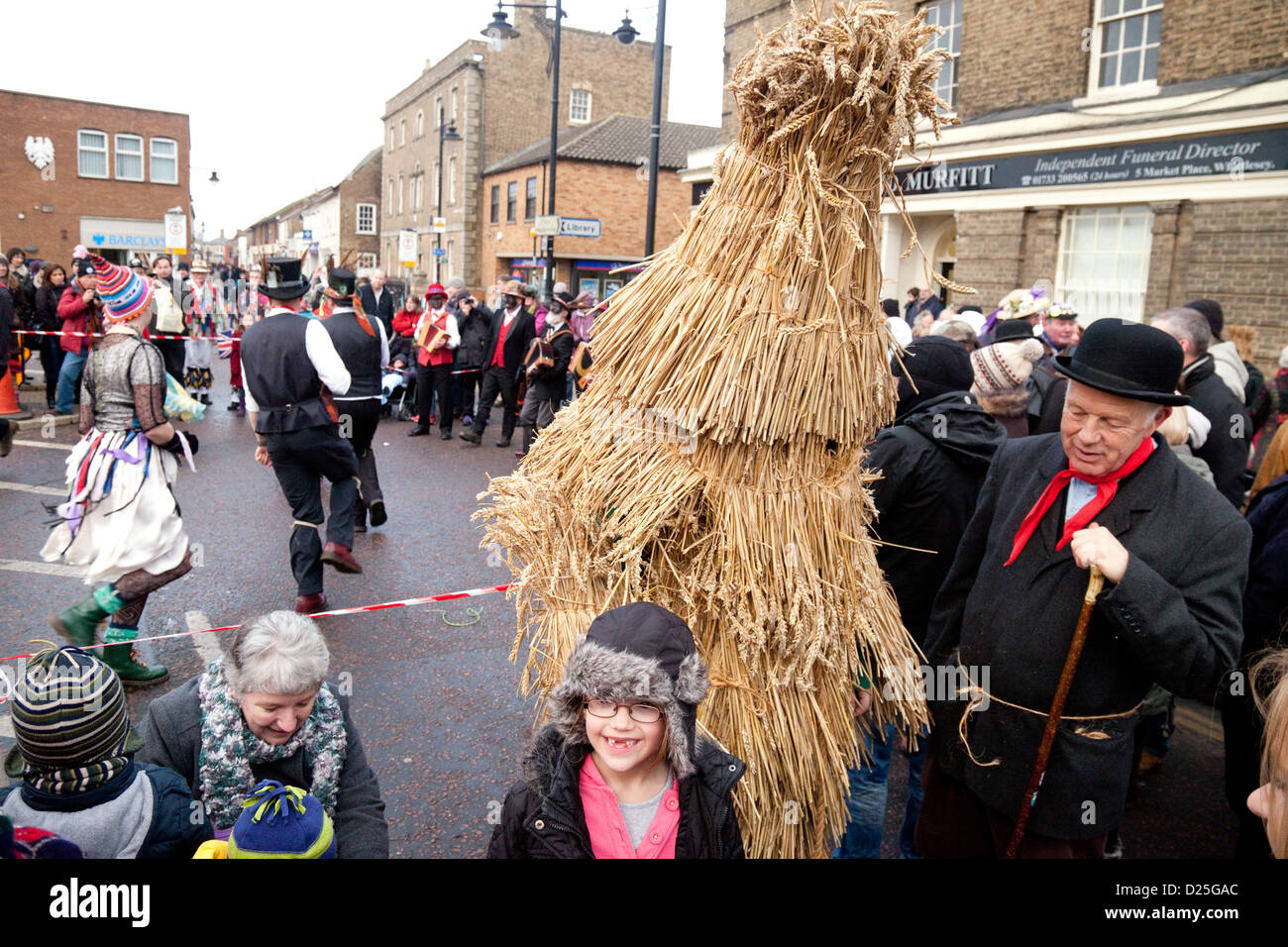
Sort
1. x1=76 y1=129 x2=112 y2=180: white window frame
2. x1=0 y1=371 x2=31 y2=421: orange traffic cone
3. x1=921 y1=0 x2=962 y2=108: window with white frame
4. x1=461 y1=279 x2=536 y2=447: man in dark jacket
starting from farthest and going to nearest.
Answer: x1=76 y1=129 x2=112 y2=180: white window frame
x1=921 y1=0 x2=962 y2=108: window with white frame
x1=461 y1=279 x2=536 y2=447: man in dark jacket
x1=0 y1=371 x2=31 y2=421: orange traffic cone

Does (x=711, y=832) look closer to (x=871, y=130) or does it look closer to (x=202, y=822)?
(x=202, y=822)

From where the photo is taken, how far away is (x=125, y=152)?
3105 cm

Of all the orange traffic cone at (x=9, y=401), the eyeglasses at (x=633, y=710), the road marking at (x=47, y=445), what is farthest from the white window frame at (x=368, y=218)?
the eyeglasses at (x=633, y=710)

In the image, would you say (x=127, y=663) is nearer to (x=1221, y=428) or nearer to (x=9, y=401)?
(x=1221, y=428)

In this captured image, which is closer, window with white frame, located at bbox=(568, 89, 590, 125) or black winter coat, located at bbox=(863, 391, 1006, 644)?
black winter coat, located at bbox=(863, 391, 1006, 644)

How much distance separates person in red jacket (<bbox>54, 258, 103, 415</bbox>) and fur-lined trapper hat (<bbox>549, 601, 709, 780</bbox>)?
10834 millimetres

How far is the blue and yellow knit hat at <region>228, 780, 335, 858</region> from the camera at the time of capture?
1914mm

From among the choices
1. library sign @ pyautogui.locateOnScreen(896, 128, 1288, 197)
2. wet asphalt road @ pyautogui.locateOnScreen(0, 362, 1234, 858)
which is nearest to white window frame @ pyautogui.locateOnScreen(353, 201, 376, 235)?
library sign @ pyautogui.locateOnScreen(896, 128, 1288, 197)

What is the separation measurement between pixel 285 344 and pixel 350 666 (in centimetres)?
209

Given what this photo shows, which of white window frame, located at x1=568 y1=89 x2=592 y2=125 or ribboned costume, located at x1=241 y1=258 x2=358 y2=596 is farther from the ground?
white window frame, located at x1=568 y1=89 x2=592 y2=125

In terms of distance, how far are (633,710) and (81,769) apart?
1195 mm

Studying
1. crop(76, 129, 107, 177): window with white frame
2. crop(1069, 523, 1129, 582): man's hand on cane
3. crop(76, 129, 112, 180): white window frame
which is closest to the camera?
crop(1069, 523, 1129, 582): man's hand on cane

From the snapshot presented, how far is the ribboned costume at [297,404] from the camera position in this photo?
18.1 ft

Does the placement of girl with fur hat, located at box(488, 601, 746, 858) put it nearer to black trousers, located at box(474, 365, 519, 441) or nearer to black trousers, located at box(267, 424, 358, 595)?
black trousers, located at box(267, 424, 358, 595)
